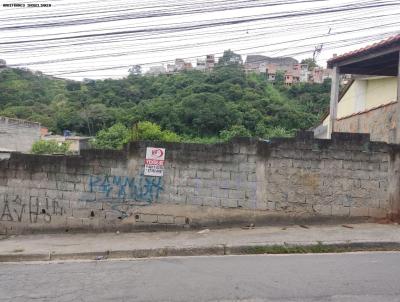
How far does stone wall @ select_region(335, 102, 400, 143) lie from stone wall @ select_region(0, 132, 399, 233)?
1.91 metres

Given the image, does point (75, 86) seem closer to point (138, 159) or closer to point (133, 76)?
point (133, 76)

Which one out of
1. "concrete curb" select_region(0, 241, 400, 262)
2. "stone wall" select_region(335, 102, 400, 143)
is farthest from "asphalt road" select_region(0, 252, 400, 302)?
"stone wall" select_region(335, 102, 400, 143)

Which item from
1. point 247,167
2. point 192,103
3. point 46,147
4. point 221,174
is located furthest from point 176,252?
point 192,103

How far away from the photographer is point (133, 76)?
43094 millimetres

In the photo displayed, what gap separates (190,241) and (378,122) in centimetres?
662

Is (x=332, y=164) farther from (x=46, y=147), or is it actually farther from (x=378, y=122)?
(x=46, y=147)

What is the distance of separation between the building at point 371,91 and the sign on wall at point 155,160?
5.61 meters

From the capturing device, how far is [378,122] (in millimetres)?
11078

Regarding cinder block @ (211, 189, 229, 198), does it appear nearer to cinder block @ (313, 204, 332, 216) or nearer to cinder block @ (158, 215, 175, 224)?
cinder block @ (158, 215, 175, 224)

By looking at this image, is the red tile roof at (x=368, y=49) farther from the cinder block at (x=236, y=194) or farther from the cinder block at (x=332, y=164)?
the cinder block at (x=236, y=194)

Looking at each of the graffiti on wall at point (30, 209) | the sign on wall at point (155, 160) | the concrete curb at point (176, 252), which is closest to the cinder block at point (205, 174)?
the sign on wall at point (155, 160)

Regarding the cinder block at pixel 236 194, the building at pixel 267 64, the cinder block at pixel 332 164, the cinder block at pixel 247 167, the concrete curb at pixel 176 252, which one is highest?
the building at pixel 267 64

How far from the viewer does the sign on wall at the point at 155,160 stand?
29.2 feet

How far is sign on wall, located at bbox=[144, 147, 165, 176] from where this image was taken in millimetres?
8914
